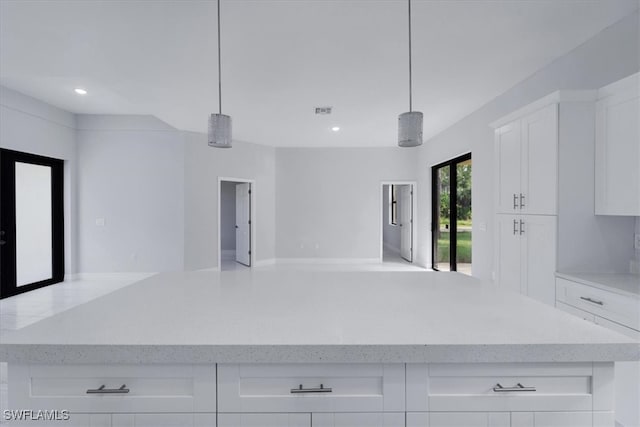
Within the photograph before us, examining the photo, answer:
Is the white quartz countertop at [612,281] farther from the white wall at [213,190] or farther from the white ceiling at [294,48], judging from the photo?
the white wall at [213,190]

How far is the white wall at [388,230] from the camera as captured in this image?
9.73m

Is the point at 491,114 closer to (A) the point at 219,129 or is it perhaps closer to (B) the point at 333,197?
(A) the point at 219,129

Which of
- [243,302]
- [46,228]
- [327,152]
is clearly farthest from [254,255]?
[243,302]

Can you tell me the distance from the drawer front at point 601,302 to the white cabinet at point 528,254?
0.41 feet

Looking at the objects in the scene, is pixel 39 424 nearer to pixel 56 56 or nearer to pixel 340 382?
pixel 340 382

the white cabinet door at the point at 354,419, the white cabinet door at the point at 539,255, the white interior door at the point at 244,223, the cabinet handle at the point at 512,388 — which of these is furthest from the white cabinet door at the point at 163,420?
the white interior door at the point at 244,223

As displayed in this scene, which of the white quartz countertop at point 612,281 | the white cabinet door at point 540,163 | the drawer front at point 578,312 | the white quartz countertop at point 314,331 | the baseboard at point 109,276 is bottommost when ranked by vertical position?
the baseboard at point 109,276

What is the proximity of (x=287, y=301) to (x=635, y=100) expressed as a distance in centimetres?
244

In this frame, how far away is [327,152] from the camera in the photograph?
23.5 ft

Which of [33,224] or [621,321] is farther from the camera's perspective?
[33,224]

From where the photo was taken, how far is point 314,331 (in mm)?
1003

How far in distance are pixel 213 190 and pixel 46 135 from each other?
2619 millimetres

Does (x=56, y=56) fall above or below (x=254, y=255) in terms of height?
above

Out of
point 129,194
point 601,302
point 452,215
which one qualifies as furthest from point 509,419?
point 129,194
